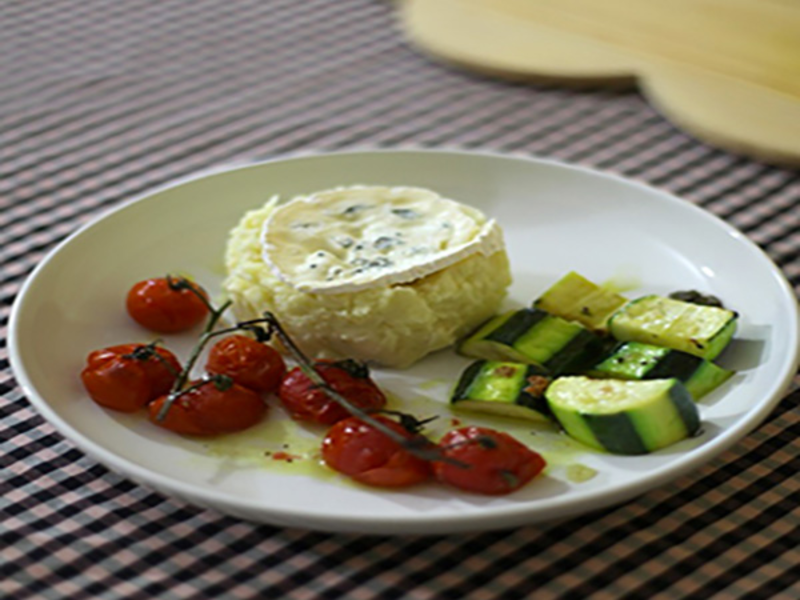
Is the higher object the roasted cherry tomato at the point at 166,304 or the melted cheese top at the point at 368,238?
the melted cheese top at the point at 368,238

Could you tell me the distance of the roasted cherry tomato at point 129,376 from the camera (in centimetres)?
208

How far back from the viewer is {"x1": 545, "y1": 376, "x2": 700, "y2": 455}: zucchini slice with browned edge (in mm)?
1896

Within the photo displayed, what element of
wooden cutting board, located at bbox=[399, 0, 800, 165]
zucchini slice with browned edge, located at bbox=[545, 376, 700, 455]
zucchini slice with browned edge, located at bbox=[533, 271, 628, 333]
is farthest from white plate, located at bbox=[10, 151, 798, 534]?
wooden cutting board, located at bbox=[399, 0, 800, 165]

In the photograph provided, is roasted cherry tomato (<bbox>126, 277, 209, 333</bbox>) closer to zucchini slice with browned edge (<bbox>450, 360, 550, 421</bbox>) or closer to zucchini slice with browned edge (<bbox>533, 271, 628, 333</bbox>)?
zucchini slice with browned edge (<bbox>450, 360, 550, 421</bbox>)

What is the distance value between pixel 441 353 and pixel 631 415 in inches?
22.5

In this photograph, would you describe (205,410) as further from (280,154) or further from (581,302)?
(280,154)

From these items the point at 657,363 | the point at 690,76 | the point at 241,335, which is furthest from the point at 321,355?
the point at 690,76

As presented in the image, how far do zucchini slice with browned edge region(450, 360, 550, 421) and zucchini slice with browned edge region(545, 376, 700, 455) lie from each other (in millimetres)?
71

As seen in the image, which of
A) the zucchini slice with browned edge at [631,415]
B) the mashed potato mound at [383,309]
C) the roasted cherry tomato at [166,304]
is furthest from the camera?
the roasted cherry tomato at [166,304]

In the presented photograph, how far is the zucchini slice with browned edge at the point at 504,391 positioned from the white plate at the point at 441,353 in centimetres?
5

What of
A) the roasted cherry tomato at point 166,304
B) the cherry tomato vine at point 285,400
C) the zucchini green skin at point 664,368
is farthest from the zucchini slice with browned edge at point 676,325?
the roasted cherry tomato at point 166,304

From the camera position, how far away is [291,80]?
393 cm

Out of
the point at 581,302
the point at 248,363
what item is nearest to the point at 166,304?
the point at 248,363

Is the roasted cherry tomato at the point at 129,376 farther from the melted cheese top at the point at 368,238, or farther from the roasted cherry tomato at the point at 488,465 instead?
the roasted cherry tomato at the point at 488,465
